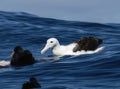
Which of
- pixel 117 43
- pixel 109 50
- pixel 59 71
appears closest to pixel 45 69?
pixel 59 71

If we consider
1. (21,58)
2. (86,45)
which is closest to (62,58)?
(86,45)

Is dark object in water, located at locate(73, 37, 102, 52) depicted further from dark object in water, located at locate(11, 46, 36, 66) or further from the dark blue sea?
dark object in water, located at locate(11, 46, 36, 66)

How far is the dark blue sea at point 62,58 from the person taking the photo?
23.2 metres

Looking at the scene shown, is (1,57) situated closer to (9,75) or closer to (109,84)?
(9,75)

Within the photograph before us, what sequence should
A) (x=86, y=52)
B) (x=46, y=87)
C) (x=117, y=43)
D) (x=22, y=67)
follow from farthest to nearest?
(x=117, y=43) → (x=86, y=52) → (x=22, y=67) → (x=46, y=87)

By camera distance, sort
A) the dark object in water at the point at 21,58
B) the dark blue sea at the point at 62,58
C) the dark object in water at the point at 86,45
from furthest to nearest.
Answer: the dark object in water at the point at 86,45 < the dark object in water at the point at 21,58 < the dark blue sea at the point at 62,58

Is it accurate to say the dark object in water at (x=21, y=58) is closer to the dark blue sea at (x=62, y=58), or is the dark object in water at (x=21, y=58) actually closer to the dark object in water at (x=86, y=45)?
the dark blue sea at (x=62, y=58)

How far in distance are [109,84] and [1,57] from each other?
8.72m

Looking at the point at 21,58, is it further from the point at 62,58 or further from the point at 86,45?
the point at 86,45

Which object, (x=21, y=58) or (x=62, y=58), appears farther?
(x=62, y=58)

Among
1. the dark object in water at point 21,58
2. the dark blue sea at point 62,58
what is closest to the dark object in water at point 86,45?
the dark blue sea at point 62,58

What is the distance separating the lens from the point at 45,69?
1030 inches

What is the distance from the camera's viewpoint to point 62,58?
96.8ft

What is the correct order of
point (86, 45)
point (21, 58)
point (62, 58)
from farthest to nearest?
point (86, 45)
point (62, 58)
point (21, 58)
